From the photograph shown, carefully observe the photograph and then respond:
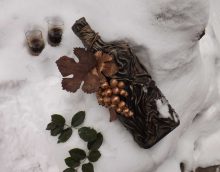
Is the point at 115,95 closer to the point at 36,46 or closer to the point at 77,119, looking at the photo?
the point at 77,119

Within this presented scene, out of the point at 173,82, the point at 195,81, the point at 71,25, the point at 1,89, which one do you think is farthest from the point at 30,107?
the point at 195,81

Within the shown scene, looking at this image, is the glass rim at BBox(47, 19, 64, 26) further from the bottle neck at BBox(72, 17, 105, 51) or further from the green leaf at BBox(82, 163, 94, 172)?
the green leaf at BBox(82, 163, 94, 172)

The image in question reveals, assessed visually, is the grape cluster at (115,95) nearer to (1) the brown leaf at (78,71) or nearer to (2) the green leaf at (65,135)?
(1) the brown leaf at (78,71)

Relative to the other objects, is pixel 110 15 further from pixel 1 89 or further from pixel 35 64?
pixel 1 89

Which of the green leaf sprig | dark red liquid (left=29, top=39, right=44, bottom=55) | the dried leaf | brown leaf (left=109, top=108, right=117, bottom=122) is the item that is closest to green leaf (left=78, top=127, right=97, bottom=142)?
the green leaf sprig

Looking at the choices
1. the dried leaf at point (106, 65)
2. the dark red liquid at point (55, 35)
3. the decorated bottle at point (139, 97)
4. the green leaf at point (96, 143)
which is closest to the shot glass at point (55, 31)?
the dark red liquid at point (55, 35)

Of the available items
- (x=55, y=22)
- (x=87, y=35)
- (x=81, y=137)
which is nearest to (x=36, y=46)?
(x=55, y=22)
